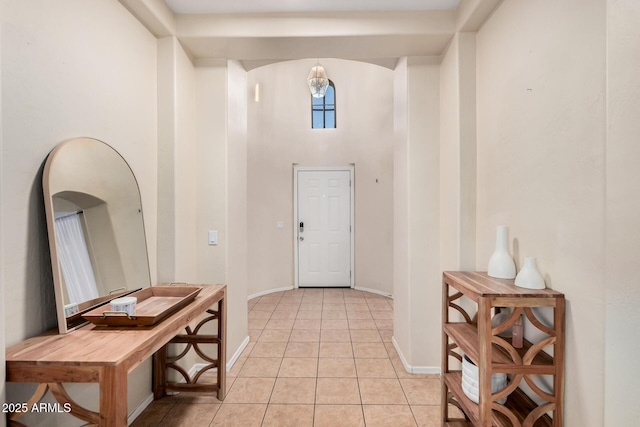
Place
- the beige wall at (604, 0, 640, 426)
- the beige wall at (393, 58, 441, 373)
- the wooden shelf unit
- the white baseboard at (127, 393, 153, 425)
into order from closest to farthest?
1. the beige wall at (604, 0, 640, 426)
2. the wooden shelf unit
3. the white baseboard at (127, 393, 153, 425)
4. the beige wall at (393, 58, 441, 373)

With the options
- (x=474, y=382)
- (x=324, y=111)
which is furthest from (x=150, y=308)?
(x=324, y=111)

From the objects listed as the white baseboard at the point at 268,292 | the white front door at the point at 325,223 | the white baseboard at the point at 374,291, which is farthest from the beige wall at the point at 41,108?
the white baseboard at the point at 374,291

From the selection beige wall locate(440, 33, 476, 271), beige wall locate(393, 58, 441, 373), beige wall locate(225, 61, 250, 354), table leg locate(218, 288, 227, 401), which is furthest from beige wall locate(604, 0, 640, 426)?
beige wall locate(225, 61, 250, 354)

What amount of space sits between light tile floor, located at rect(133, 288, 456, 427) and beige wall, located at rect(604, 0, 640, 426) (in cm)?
114

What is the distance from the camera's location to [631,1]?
0.93 m

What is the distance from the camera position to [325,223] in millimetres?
4961

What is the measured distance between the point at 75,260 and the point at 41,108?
68cm

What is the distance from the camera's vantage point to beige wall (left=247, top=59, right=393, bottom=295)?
15.0 ft

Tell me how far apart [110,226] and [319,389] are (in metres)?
1.76

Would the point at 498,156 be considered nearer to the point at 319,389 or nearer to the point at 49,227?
the point at 319,389

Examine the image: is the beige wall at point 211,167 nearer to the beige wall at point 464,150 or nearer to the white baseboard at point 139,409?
the white baseboard at point 139,409

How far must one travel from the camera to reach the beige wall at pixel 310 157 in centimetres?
459

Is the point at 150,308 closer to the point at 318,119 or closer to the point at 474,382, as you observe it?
the point at 474,382

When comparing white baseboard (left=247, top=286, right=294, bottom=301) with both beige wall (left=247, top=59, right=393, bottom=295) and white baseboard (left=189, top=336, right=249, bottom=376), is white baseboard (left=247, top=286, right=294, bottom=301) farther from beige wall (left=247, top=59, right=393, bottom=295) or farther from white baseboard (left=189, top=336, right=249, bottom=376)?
white baseboard (left=189, top=336, right=249, bottom=376)
